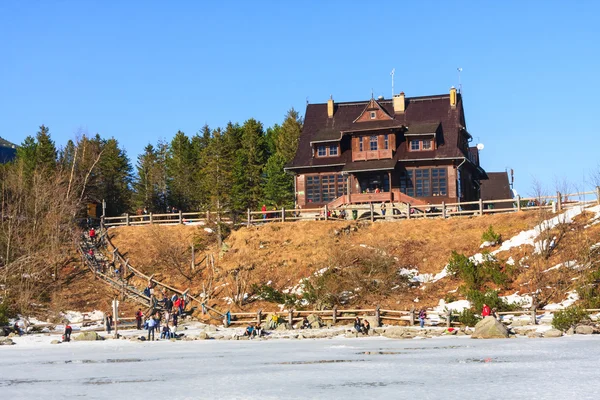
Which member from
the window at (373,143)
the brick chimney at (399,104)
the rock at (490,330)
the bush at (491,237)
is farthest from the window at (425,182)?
the rock at (490,330)

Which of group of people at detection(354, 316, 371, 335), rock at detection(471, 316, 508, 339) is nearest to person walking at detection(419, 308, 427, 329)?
group of people at detection(354, 316, 371, 335)

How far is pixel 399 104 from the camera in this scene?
63969 millimetres

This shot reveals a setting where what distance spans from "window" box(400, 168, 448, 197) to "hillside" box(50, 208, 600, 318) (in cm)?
764

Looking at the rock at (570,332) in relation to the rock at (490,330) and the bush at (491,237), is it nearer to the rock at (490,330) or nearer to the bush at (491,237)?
the rock at (490,330)

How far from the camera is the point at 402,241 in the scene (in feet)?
161

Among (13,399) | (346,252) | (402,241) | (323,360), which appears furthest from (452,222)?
(13,399)

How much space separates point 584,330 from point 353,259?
1775 cm

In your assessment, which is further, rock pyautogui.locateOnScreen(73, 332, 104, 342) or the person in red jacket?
rock pyautogui.locateOnScreen(73, 332, 104, 342)

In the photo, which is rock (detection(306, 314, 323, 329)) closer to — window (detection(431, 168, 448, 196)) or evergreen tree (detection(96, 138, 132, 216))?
window (detection(431, 168, 448, 196))

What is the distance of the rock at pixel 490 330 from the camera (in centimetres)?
3144

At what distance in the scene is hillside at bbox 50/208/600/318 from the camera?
137 feet

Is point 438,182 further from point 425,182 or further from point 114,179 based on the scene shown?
point 114,179

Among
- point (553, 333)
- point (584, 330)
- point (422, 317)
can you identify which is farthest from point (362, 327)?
point (584, 330)

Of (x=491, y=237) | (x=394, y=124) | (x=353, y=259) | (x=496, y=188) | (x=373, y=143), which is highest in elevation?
(x=394, y=124)
